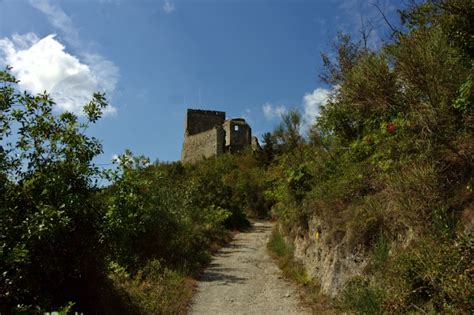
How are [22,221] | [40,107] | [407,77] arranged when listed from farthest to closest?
1. [40,107]
2. [407,77]
3. [22,221]

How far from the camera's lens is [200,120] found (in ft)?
135

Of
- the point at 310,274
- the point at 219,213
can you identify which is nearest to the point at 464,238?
the point at 310,274

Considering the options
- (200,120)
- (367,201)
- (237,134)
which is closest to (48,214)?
(367,201)

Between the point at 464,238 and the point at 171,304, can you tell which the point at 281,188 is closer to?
the point at 171,304

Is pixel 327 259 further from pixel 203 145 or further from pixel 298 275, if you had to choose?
pixel 203 145

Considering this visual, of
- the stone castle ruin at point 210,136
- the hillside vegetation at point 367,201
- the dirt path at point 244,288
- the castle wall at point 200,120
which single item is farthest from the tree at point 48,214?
the castle wall at point 200,120

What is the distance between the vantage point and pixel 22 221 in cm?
496

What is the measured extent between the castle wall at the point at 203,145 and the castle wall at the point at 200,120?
47.5 inches

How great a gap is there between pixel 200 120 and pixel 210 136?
471 cm

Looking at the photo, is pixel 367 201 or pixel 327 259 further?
pixel 327 259

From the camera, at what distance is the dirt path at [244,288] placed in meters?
7.40

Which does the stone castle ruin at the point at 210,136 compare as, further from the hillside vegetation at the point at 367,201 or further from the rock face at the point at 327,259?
the hillside vegetation at the point at 367,201

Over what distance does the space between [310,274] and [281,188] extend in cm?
Answer: 376

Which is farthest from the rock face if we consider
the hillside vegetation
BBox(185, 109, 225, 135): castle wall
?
BBox(185, 109, 225, 135): castle wall
